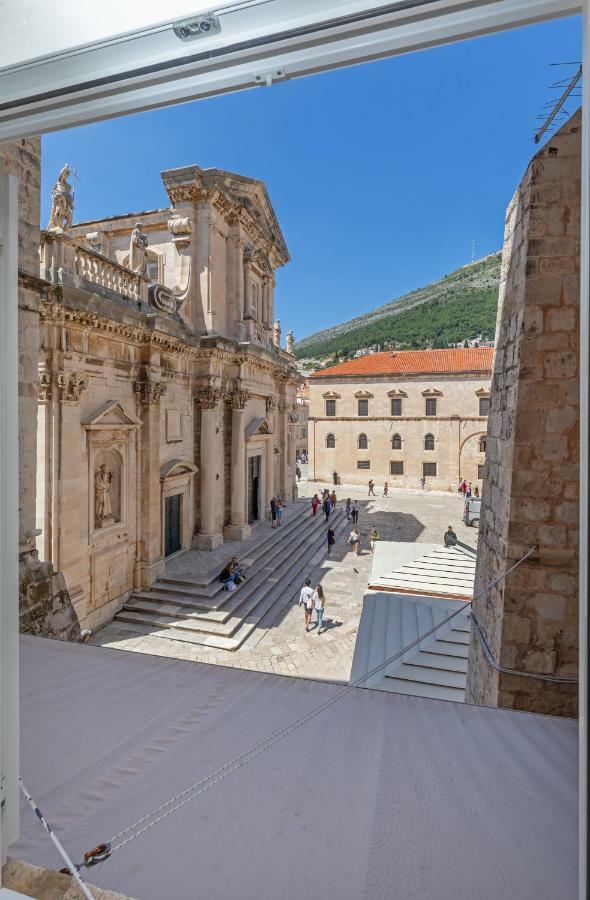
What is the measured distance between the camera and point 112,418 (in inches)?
400

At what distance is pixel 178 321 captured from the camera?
12.9 m

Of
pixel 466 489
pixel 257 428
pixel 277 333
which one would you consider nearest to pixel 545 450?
pixel 257 428

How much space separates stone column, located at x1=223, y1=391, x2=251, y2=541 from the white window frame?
1402 cm

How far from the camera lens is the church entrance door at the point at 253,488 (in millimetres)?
17641

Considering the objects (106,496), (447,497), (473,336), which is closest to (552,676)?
(106,496)

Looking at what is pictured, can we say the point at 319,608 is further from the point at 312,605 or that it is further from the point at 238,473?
the point at 238,473

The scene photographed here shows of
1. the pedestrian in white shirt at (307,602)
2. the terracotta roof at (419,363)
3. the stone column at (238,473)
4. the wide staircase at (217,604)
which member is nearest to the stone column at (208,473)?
the stone column at (238,473)

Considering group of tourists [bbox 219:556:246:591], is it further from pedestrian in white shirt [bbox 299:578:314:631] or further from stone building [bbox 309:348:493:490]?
stone building [bbox 309:348:493:490]

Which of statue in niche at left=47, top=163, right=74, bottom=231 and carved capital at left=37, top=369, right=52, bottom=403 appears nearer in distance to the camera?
carved capital at left=37, top=369, right=52, bottom=403

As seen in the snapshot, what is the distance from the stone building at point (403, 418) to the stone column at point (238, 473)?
18236 millimetres

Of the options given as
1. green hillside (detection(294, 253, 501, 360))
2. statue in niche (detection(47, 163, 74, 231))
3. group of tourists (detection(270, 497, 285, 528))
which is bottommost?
group of tourists (detection(270, 497, 285, 528))

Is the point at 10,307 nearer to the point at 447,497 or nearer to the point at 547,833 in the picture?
the point at 547,833

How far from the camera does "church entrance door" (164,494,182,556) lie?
12.9 meters

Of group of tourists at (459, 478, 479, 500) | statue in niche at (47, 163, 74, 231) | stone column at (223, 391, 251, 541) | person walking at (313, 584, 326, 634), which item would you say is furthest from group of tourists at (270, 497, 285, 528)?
group of tourists at (459, 478, 479, 500)
